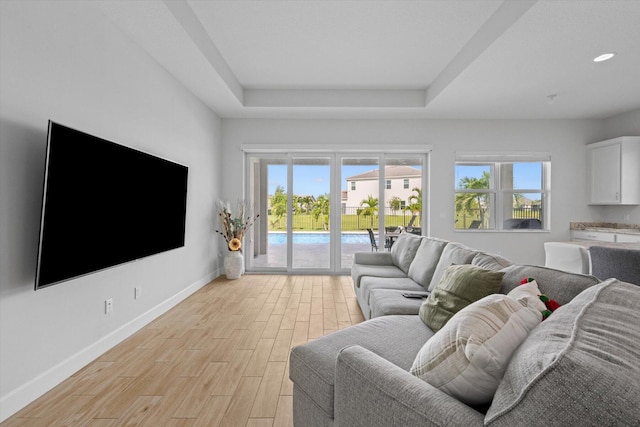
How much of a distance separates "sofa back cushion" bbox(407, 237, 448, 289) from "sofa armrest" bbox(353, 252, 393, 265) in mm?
729

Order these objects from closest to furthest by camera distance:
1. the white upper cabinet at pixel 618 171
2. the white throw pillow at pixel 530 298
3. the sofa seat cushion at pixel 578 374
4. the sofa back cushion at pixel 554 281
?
1. the sofa seat cushion at pixel 578 374
2. the white throw pillow at pixel 530 298
3. the sofa back cushion at pixel 554 281
4. the white upper cabinet at pixel 618 171

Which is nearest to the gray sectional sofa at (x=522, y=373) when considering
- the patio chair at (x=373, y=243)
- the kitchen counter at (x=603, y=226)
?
the patio chair at (x=373, y=243)

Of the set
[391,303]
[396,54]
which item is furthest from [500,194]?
[391,303]

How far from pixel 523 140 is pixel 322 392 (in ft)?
19.1

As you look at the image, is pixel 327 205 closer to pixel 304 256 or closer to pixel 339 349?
pixel 304 256

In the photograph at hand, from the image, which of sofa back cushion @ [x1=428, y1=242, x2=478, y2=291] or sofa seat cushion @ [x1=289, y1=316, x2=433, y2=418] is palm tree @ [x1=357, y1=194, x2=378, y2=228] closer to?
sofa back cushion @ [x1=428, y1=242, x2=478, y2=291]

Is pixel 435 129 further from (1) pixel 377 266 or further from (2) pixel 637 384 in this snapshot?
(2) pixel 637 384

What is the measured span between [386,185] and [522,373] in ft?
17.1

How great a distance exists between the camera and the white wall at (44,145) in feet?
6.22

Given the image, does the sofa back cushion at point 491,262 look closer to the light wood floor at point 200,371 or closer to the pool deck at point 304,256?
the light wood floor at point 200,371

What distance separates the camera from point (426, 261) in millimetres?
3111

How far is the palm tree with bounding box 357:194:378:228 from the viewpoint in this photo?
5859 mm

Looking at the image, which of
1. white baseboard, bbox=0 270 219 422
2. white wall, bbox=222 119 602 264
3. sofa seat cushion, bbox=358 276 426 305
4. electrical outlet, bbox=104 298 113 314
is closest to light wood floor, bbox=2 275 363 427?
white baseboard, bbox=0 270 219 422

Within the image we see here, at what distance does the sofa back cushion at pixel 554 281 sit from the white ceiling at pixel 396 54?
A: 2171mm
